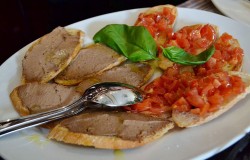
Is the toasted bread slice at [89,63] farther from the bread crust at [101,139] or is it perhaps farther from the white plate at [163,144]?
the bread crust at [101,139]

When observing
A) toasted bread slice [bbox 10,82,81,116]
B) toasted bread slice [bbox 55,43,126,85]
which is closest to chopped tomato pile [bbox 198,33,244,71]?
toasted bread slice [bbox 55,43,126,85]

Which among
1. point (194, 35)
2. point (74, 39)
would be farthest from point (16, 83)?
point (194, 35)

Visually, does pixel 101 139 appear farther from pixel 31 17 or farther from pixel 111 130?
pixel 31 17

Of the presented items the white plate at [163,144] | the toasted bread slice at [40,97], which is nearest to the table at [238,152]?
the white plate at [163,144]

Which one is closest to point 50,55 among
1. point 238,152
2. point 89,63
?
point 89,63

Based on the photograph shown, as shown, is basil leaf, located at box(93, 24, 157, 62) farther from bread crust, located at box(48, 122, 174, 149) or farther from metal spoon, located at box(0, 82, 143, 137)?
bread crust, located at box(48, 122, 174, 149)

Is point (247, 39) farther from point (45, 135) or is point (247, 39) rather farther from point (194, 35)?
point (45, 135)
